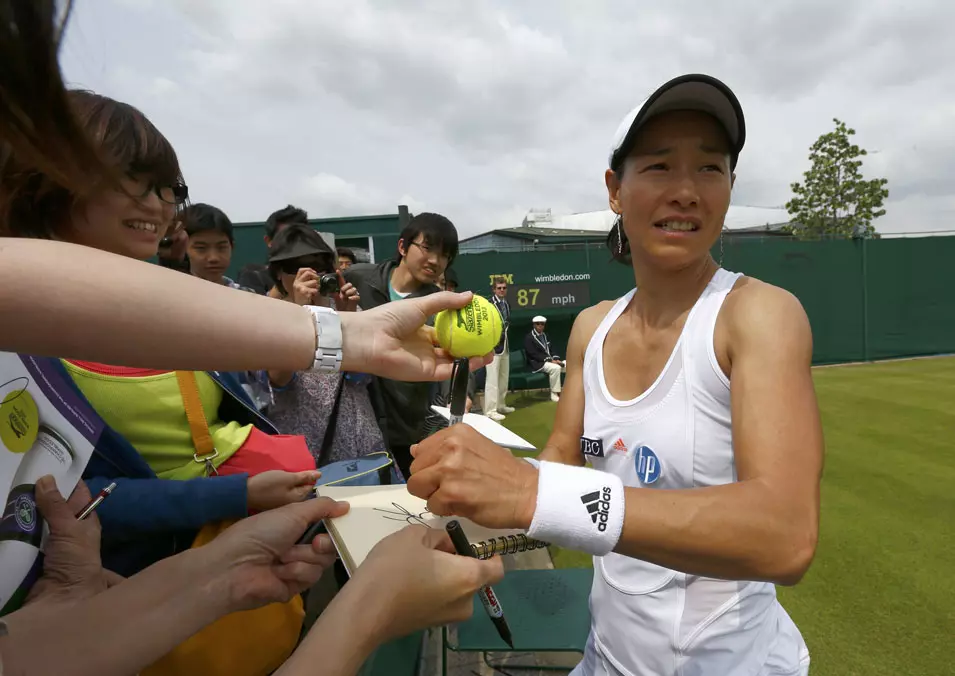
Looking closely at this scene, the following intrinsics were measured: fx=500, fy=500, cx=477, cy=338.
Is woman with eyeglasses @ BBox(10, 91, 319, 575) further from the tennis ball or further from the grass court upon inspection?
the grass court

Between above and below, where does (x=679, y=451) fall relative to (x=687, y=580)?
above

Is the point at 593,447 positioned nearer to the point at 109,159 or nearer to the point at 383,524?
the point at 383,524

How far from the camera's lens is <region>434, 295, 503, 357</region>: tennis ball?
1563 mm

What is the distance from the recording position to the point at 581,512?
94 centimetres

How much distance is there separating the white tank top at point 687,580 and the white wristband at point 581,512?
37 cm

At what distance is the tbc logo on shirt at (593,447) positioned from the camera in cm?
144

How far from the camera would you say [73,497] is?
1.20 meters

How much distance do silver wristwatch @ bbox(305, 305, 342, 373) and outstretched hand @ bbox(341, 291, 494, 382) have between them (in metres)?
0.03

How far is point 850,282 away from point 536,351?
26.2 feet

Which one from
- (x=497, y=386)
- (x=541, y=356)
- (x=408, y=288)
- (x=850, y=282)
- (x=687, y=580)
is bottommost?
(x=497, y=386)

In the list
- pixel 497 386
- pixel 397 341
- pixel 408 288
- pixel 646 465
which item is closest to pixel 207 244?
pixel 408 288

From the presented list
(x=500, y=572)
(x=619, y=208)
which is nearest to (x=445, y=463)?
(x=500, y=572)

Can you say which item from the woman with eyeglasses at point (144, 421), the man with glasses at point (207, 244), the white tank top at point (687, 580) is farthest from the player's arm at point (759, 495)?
the man with glasses at point (207, 244)

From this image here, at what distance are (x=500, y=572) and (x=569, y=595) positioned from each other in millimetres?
1547
